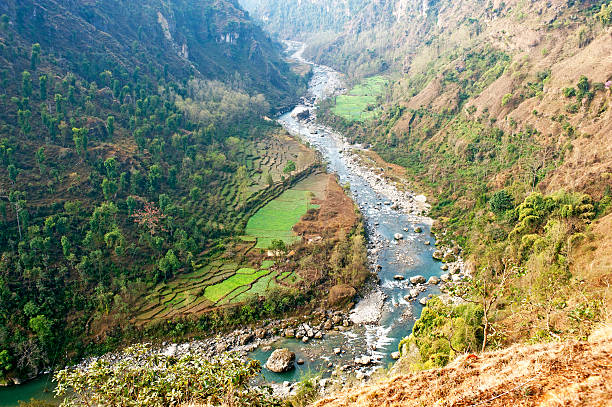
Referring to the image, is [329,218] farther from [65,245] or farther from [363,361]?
[65,245]

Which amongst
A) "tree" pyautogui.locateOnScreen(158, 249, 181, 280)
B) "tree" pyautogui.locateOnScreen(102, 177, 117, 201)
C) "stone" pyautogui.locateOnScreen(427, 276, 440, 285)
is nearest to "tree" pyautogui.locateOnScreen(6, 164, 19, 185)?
"tree" pyautogui.locateOnScreen(102, 177, 117, 201)

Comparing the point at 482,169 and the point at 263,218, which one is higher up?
the point at 482,169

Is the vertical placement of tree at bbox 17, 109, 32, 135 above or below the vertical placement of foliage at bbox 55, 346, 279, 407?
above

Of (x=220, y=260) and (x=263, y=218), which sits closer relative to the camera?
(x=220, y=260)

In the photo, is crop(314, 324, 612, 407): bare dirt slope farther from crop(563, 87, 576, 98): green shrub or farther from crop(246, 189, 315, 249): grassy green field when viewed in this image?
crop(563, 87, 576, 98): green shrub

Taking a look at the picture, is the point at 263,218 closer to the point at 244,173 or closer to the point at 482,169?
the point at 244,173

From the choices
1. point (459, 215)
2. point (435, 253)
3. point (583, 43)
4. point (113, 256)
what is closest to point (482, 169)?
point (459, 215)
